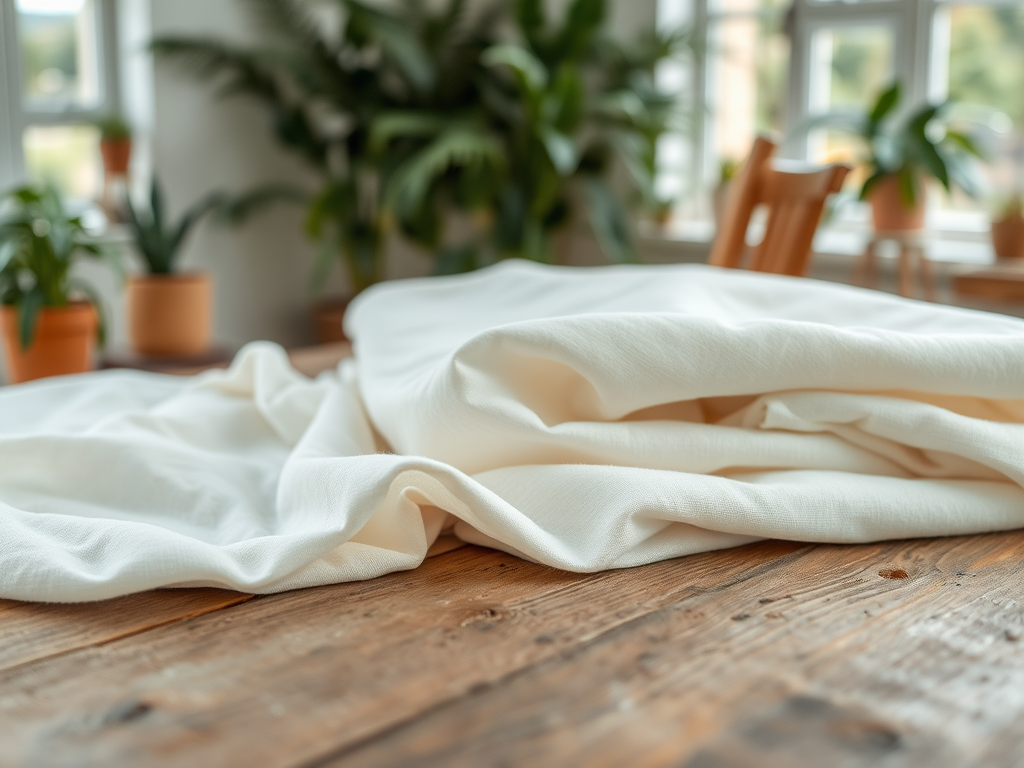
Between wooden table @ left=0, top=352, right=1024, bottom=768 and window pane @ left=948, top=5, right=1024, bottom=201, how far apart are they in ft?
10.8

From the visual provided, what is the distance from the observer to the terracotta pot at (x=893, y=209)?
10.5ft

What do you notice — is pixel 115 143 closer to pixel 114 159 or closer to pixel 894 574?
pixel 114 159

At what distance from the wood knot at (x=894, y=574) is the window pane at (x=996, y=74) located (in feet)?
10.6

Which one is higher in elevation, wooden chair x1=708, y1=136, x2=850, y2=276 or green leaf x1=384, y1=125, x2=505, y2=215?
green leaf x1=384, y1=125, x2=505, y2=215

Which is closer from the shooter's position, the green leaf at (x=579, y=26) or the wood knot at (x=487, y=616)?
the wood knot at (x=487, y=616)

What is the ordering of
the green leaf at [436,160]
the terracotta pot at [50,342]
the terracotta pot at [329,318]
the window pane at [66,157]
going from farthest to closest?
the terracotta pot at [329,318] → the window pane at [66,157] → the green leaf at [436,160] → the terracotta pot at [50,342]

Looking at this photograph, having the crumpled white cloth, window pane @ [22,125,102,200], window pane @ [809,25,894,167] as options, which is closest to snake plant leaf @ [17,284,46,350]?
window pane @ [22,125,102,200]

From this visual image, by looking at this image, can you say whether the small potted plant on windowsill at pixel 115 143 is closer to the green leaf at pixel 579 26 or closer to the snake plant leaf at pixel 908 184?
the green leaf at pixel 579 26

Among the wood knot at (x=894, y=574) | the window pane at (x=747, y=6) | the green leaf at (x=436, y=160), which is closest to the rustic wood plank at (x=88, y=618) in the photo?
the wood knot at (x=894, y=574)

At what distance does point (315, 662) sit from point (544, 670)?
104 millimetres

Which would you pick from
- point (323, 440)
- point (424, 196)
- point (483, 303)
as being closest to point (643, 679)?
point (323, 440)

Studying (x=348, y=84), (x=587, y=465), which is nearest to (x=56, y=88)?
(x=348, y=84)

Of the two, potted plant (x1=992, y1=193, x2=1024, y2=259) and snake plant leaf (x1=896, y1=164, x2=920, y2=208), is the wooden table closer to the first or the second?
potted plant (x1=992, y1=193, x2=1024, y2=259)

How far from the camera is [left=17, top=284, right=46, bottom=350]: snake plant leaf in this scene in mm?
2383
